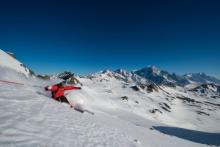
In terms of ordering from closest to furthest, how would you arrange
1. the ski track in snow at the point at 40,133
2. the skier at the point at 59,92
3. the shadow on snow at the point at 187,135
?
1. the ski track in snow at the point at 40,133
2. the skier at the point at 59,92
3. the shadow on snow at the point at 187,135

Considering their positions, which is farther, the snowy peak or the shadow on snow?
the shadow on snow

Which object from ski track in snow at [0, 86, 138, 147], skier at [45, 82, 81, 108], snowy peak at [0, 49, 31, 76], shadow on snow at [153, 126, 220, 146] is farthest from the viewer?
shadow on snow at [153, 126, 220, 146]

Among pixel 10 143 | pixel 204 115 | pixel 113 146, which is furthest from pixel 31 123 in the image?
pixel 204 115

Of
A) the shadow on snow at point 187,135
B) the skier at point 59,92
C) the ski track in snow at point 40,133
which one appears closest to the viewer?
the ski track in snow at point 40,133

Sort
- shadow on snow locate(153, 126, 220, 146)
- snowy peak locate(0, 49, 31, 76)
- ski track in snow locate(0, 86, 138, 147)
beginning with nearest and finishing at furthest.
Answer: ski track in snow locate(0, 86, 138, 147) → snowy peak locate(0, 49, 31, 76) → shadow on snow locate(153, 126, 220, 146)

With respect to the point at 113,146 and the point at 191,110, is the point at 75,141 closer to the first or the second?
the point at 113,146

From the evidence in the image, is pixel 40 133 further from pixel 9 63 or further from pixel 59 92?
pixel 9 63

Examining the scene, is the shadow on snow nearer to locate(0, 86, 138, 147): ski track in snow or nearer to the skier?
the skier

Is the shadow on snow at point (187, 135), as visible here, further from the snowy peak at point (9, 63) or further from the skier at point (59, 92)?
the snowy peak at point (9, 63)

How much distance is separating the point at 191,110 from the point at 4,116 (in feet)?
621

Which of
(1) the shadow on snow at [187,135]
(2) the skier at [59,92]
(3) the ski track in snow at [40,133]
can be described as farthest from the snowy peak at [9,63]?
(1) the shadow on snow at [187,135]

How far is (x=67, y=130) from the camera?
9.60m

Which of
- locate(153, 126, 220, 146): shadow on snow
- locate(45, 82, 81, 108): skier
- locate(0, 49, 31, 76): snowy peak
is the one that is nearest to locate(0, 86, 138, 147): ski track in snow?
locate(45, 82, 81, 108): skier

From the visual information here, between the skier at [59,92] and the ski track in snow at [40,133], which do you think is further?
the skier at [59,92]
